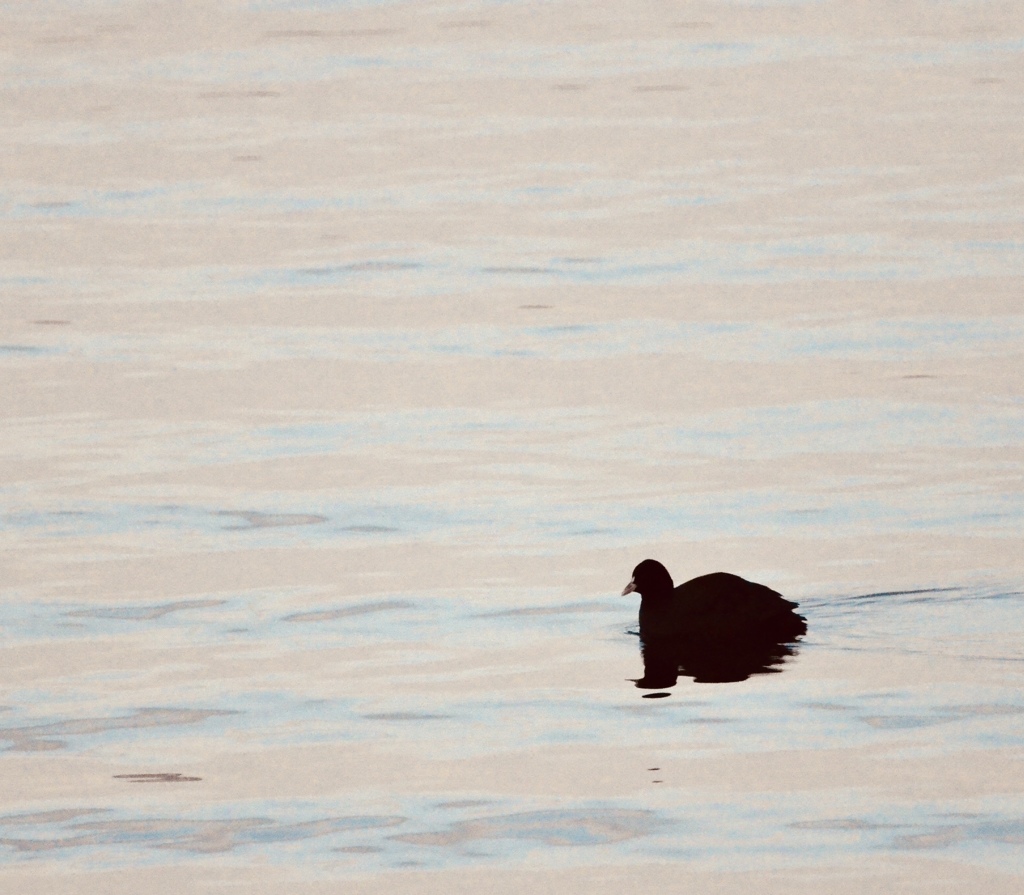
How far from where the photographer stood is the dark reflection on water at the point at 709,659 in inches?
504

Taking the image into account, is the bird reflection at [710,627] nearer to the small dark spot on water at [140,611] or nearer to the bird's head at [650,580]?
the bird's head at [650,580]

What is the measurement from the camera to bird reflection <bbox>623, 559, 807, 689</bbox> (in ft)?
42.8

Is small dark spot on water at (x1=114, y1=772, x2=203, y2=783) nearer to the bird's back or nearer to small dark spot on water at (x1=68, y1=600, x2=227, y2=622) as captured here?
small dark spot on water at (x1=68, y1=600, x2=227, y2=622)

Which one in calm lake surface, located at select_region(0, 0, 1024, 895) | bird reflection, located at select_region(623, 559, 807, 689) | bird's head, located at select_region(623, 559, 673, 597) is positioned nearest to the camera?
Answer: calm lake surface, located at select_region(0, 0, 1024, 895)

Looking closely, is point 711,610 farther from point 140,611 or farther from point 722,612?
point 140,611

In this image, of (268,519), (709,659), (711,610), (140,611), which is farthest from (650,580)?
(268,519)

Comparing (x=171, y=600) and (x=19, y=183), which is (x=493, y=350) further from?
(x=19, y=183)

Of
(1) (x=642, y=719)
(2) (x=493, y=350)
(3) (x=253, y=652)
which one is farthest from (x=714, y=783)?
(2) (x=493, y=350)

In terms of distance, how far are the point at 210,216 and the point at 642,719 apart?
15747 mm

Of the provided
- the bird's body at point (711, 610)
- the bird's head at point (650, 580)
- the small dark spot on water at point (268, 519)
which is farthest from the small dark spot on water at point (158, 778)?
the small dark spot on water at point (268, 519)

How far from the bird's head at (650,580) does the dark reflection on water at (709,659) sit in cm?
40

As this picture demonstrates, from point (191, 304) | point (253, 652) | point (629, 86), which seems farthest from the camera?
point (629, 86)

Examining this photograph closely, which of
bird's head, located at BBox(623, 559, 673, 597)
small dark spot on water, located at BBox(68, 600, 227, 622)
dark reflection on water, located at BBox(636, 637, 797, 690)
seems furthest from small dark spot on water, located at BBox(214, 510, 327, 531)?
dark reflection on water, located at BBox(636, 637, 797, 690)

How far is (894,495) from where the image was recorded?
52.1ft
